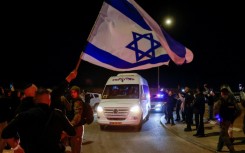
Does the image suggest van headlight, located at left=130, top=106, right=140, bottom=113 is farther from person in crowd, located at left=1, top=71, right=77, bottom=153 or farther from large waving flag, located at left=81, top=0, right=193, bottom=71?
person in crowd, located at left=1, top=71, right=77, bottom=153

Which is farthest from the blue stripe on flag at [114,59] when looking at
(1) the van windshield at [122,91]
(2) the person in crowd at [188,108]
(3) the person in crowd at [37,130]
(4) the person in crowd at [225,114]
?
(1) the van windshield at [122,91]

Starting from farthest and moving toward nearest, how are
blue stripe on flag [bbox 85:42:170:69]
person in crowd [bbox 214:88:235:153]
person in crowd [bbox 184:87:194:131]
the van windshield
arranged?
the van windshield < person in crowd [bbox 184:87:194:131] < person in crowd [bbox 214:88:235:153] < blue stripe on flag [bbox 85:42:170:69]

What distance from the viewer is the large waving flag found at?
6781 millimetres

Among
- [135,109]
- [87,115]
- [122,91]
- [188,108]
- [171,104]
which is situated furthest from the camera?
[171,104]

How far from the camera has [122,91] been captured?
17.1m

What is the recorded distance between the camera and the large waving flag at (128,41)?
6.78 meters

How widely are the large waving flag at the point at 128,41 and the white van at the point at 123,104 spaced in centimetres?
834

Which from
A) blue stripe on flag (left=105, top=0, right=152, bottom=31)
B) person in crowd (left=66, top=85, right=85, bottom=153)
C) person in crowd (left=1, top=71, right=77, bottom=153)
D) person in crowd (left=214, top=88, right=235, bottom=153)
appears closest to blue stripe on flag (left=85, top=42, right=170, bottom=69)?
blue stripe on flag (left=105, top=0, right=152, bottom=31)

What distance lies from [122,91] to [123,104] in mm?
1478

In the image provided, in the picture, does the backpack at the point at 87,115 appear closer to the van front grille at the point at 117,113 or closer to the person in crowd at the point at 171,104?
the van front grille at the point at 117,113

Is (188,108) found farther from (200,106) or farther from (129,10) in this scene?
(129,10)

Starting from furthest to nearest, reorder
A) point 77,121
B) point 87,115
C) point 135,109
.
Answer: point 135,109 → point 87,115 → point 77,121

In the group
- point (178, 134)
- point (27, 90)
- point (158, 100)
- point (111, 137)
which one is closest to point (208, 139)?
point (178, 134)

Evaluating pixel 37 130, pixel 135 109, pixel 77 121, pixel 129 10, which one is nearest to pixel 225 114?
pixel 129 10
